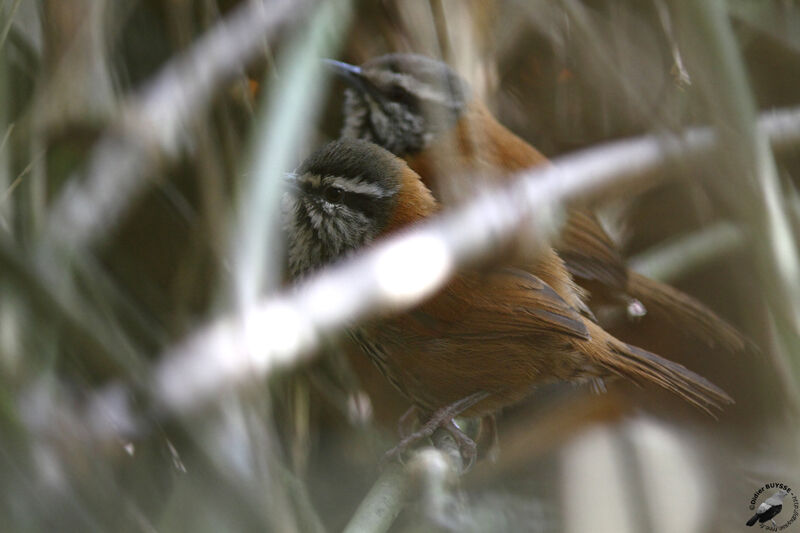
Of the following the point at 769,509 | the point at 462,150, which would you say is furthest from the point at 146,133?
the point at 769,509

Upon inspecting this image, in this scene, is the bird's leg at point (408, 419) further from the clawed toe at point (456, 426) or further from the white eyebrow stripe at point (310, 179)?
the white eyebrow stripe at point (310, 179)

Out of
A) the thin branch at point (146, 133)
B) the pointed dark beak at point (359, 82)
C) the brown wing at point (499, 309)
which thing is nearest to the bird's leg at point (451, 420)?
the brown wing at point (499, 309)

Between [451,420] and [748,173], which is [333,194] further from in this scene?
[748,173]

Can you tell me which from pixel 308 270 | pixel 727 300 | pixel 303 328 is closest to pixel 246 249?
pixel 303 328

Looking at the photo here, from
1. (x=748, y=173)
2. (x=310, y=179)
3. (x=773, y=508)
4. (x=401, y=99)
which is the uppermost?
(x=401, y=99)

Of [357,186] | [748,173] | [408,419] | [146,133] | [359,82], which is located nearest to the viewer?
[748,173]

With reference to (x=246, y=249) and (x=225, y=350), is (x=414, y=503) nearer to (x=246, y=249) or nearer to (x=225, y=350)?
(x=225, y=350)
